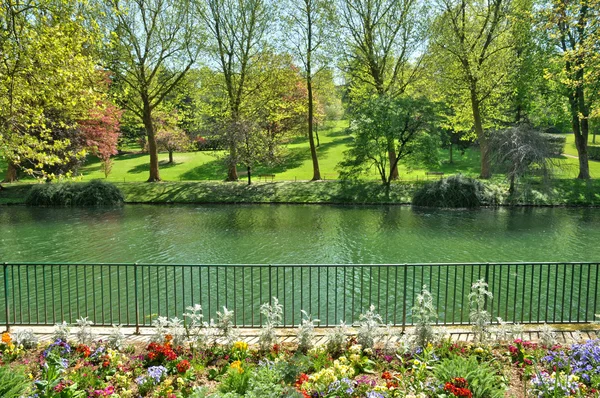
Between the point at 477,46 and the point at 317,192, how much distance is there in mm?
16330

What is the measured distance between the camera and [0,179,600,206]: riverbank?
28.5 meters

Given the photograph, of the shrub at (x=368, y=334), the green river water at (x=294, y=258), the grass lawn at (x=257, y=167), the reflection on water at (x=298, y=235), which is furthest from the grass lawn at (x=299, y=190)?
the shrub at (x=368, y=334)

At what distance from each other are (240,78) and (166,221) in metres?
16.9

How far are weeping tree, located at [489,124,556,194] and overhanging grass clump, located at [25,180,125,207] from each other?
25.3 meters

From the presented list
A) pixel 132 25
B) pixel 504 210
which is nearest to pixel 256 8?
pixel 132 25

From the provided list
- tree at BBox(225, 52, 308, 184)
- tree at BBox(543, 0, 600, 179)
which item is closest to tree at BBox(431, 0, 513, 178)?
tree at BBox(543, 0, 600, 179)

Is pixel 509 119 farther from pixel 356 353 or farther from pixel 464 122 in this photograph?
pixel 356 353

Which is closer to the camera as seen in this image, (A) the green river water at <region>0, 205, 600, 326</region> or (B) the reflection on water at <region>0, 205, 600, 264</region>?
(A) the green river water at <region>0, 205, 600, 326</region>

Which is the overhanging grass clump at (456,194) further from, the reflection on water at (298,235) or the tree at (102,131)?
the tree at (102,131)

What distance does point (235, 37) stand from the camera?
34.6m

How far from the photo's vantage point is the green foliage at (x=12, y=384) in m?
5.42

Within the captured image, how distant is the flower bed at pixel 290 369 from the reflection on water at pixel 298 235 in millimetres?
7882

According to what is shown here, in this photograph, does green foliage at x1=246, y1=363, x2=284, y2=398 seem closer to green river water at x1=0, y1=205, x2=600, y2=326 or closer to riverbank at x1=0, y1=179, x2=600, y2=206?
green river water at x1=0, y1=205, x2=600, y2=326

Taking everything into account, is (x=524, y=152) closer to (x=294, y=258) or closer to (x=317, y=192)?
(x=317, y=192)
